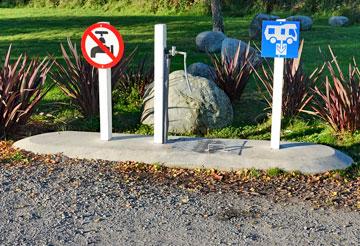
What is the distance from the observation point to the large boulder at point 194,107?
779 cm

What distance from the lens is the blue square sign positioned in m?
6.17

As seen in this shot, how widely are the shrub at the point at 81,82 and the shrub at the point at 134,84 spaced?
755mm

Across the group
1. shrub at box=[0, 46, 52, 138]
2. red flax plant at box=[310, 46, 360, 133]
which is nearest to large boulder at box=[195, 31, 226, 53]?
red flax plant at box=[310, 46, 360, 133]

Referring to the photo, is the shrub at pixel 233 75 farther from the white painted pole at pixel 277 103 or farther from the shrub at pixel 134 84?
the white painted pole at pixel 277 103

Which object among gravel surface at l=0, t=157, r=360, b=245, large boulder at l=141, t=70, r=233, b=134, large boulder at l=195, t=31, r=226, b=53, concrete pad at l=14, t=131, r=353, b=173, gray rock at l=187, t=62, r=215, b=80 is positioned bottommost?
gravel surface at l=0, t=157, r=360, b=245

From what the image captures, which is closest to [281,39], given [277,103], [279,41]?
[279,41]

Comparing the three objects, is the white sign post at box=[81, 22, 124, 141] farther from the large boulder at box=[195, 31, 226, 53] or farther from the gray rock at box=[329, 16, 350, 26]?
the gray rock at box=[329, 16, 350, 26]

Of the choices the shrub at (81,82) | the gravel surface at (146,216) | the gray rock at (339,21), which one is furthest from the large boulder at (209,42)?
the gravel surface at (146,216)

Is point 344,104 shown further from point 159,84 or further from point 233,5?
point 233,5

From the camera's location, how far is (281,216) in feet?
15.6

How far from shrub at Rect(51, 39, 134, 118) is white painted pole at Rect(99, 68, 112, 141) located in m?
1.49

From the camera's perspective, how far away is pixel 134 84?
Answer: 9.34m

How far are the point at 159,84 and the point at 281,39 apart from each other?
1377mm

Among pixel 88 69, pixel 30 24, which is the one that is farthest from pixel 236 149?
pixel 30 24
